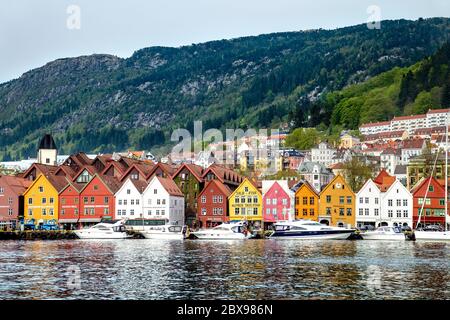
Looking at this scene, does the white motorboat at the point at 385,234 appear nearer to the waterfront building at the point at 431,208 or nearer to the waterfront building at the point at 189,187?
the waterfront building at the point at 431,208

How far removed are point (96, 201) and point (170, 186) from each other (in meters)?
13.6

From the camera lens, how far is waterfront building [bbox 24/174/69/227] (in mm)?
137500

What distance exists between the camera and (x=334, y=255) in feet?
258

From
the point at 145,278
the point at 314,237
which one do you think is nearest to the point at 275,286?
the point at 145,278

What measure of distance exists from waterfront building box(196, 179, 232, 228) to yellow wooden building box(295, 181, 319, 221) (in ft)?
42.8

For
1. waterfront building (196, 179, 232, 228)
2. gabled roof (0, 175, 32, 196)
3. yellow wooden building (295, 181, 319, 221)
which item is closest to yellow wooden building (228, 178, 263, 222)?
waterfront building (196, 179, 232, 228)

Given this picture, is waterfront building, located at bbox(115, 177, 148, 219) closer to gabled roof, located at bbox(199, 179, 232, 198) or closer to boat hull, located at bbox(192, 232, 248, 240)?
gabled roof, located at bbox(199, 179, 232, 198)

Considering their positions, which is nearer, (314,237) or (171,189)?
(314,237)

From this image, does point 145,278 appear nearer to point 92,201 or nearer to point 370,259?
point 370,259

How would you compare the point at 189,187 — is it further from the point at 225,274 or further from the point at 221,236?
the point at 225,274

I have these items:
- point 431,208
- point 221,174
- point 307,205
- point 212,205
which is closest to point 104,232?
point 212,205

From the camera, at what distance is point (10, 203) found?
455ft

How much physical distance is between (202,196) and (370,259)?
230ft

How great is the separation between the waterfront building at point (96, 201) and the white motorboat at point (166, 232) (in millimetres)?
17036
